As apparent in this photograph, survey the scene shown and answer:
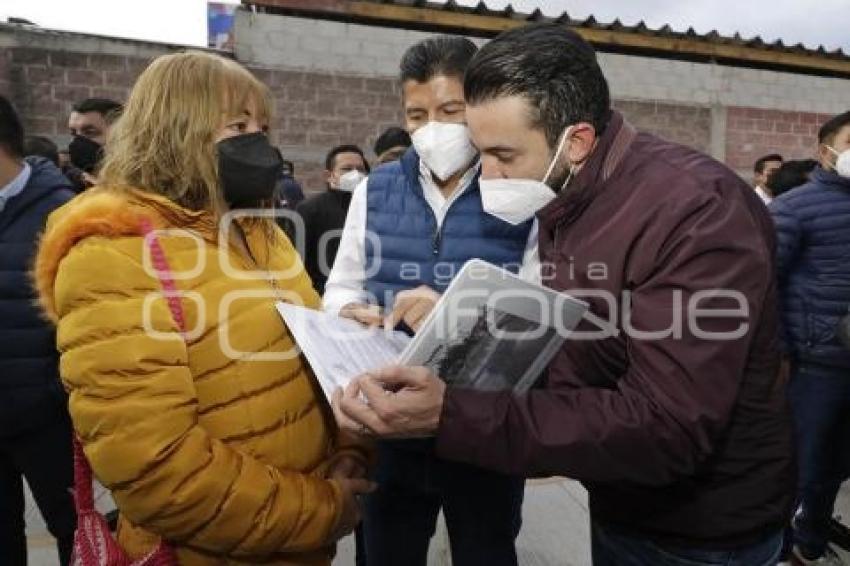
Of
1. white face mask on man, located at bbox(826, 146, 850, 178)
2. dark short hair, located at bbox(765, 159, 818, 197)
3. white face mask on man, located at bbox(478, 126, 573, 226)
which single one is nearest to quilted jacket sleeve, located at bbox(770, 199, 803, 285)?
white face mask on man, located at bbox(826, 146, 850, 178)

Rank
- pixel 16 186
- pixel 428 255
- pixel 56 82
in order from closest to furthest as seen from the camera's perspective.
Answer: pixel 428 255
pixel 16 186
pixel 56 82

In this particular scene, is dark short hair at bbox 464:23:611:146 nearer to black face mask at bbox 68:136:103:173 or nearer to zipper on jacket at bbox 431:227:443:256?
zipper on jacket at bbox 431:227:443:256

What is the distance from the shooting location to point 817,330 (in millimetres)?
2693

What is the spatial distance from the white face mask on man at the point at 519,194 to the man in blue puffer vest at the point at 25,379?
59.3 inches

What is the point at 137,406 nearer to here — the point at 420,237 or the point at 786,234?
the point at 420,237

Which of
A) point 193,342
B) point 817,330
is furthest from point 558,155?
point 817,330

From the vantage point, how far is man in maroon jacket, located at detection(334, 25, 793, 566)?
98cm

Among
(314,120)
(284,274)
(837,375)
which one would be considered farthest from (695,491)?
(314,120)

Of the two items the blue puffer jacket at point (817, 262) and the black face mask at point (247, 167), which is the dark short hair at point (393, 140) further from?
the black face mask at point (247, 167)

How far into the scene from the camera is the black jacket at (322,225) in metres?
4.09

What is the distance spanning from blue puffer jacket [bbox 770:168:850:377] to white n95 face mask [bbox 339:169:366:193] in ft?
8.30

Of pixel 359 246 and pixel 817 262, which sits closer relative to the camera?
pixel 359 246

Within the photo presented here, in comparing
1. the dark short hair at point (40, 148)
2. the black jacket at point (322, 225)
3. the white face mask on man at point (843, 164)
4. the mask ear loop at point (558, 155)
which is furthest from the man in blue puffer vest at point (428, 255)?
the dark short hair at point (40, 148)

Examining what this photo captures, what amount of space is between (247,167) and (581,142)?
2.20ft
